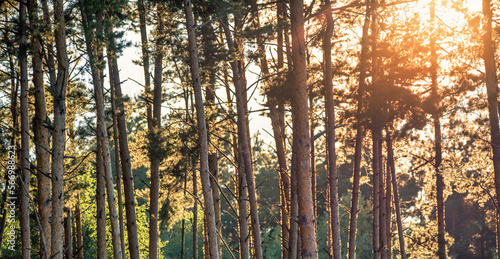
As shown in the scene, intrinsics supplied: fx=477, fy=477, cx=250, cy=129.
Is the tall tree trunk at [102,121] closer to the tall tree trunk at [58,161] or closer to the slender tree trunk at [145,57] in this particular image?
the tall tree trunk at [58,161]

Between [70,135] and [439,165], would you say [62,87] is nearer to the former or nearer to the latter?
[70,135]

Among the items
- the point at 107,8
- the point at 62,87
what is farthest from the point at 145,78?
the point at 62,87

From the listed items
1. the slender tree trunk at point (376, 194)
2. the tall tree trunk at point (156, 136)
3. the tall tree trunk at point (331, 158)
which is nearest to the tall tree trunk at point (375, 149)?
the slender tree trunk at point (376, 194)

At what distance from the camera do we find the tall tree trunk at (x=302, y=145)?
27.3 ft

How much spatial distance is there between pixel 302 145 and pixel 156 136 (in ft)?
26.8

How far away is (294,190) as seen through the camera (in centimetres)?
1368

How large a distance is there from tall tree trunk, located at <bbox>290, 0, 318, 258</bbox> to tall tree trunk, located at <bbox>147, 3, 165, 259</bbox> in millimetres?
5897

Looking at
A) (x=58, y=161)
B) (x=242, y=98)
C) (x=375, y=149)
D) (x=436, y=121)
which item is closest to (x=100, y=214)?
(x=58, y=161)

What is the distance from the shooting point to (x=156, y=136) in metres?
15.5

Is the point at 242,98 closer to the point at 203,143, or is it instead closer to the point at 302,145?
the point at 203,143

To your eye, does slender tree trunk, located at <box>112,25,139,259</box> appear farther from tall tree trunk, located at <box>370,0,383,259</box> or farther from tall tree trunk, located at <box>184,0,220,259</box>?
tall tree trunk, located at <box>370,0,383,259</box>

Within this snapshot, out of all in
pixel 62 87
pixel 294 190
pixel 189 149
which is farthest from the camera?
pixel 189 149

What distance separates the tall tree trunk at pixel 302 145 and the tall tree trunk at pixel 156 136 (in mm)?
5897

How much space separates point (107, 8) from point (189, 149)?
6.53m
